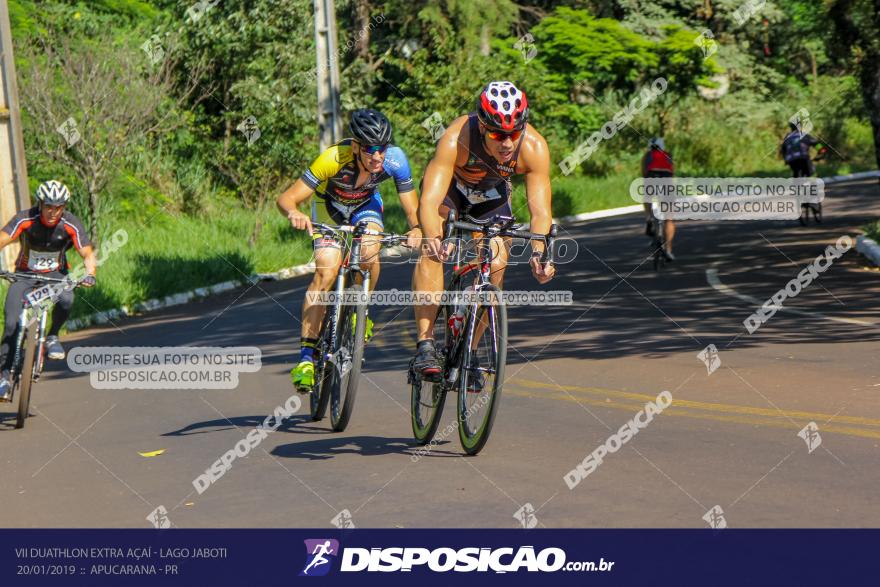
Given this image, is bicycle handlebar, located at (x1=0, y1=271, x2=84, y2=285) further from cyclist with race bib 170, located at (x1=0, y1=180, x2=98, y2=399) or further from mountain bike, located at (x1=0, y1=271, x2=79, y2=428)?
cyclist with race bib 170, located at (x1=0, y1=180, x2=98, y2=399)

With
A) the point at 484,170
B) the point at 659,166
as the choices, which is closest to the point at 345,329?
the point at 484,170

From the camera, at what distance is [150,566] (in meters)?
6.09

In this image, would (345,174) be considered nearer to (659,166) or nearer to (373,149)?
(373,149)

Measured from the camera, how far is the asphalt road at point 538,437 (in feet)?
22.2

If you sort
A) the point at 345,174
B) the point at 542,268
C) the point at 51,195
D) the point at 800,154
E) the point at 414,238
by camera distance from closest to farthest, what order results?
the point at 542,268 < the point at 414,238 < the point at 345,174 < the point at 51,195 < the point at 800,154

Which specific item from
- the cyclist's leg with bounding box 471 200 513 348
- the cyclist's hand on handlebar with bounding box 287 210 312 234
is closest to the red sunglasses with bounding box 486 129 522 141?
the cyclist's leg with bounding box 471 200 513 348

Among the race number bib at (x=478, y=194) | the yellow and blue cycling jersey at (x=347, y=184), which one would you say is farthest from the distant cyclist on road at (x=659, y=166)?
the race number bib at (x=478, y=194)

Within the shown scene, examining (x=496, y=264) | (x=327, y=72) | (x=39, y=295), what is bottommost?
(x=39, y=295)

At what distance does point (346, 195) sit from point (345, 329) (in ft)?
3.59

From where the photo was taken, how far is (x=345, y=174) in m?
9.25

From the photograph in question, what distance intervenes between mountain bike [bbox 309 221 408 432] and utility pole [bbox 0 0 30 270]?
35.6ft

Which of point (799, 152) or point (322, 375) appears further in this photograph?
point (799, 152)

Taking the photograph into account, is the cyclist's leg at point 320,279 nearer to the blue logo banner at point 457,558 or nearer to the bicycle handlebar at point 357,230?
the bicycle handlebar at point 357,230

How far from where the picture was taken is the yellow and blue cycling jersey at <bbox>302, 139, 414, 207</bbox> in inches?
359
